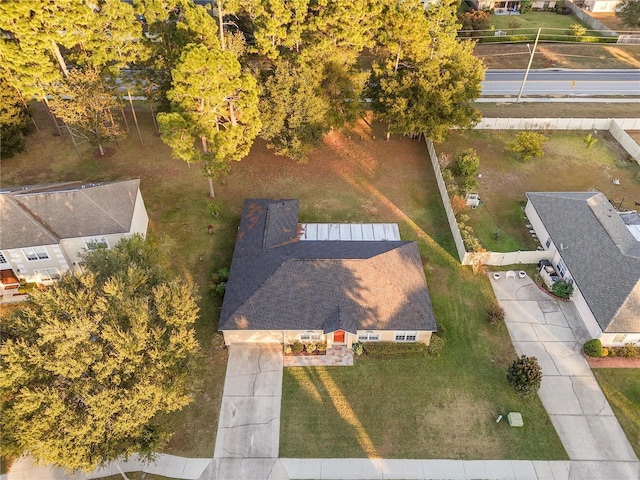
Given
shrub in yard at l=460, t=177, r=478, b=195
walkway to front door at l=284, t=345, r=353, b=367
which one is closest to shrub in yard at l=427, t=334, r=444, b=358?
walkway to front door at l=284, t=345, r=353, b=367

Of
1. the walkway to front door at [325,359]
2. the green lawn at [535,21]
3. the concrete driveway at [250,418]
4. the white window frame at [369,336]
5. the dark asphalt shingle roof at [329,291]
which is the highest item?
the green lawn at [535,21]

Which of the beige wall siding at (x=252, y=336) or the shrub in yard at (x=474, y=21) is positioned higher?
the shrub in yard at (x=474, y=21)

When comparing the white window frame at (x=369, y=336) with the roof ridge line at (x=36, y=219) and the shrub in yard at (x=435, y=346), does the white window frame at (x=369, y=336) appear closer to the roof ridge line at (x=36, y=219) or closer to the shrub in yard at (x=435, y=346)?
the shrub in yard at (x=435, y=346)

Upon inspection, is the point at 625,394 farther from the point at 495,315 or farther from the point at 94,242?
the point at 94,242

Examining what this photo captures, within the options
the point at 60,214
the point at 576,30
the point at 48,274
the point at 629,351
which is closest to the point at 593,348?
the point at 629,351

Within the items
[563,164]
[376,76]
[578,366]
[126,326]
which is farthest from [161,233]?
[563,164]

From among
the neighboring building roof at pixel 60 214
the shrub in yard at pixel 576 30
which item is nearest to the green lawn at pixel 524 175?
the shrub in yard at pixel 576 30
